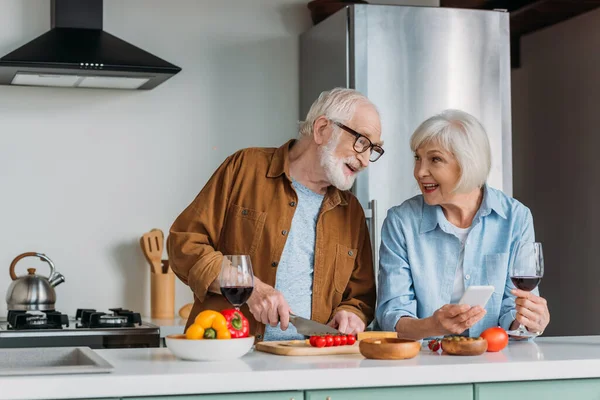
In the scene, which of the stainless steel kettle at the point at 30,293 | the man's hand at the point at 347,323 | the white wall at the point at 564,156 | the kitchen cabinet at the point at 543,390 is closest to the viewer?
the kitchen cabinet at the point at 543,390

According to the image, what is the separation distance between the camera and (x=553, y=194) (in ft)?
17.0

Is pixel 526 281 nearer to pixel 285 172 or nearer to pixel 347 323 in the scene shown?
pixel 347 323

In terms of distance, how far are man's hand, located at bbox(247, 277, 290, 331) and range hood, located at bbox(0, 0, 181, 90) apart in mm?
1610

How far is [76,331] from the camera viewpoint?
3.44 meters

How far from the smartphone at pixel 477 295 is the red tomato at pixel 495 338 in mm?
80

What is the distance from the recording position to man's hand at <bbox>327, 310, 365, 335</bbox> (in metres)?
2.44

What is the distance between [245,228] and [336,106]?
45 centimetres

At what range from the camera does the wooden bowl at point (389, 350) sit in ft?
6.73

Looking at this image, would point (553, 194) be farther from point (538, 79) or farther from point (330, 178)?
point (330, 178)

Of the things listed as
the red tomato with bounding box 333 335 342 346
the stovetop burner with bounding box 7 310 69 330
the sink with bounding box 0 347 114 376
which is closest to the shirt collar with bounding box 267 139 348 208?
the red tomato with bounding box 333 335 342 346

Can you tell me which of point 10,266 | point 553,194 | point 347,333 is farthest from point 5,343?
point 553,194

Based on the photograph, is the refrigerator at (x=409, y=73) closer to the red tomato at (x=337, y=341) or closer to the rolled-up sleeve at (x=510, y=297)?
the rolled-up sleeve at (x=510, y=297)

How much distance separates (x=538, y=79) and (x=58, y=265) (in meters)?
2.91

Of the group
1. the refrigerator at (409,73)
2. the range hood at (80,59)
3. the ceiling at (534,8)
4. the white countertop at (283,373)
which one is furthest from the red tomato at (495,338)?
the ceiling at (534,8)
